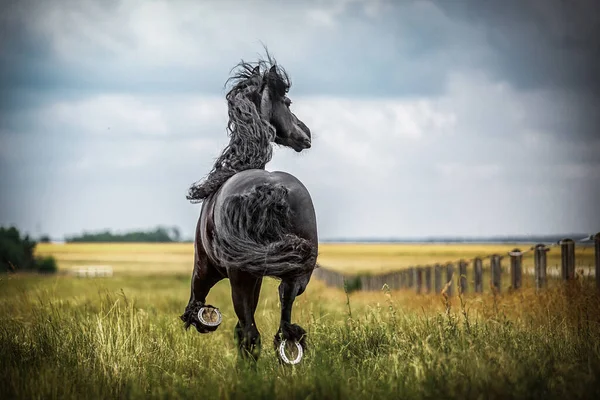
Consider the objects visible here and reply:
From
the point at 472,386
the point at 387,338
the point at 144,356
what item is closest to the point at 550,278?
the point at 387,338

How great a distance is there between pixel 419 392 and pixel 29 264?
6018 centimetres

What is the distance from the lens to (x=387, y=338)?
8.14m

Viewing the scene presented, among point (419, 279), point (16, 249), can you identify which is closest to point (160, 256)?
point (16, 249)

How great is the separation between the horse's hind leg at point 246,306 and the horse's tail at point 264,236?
26 centimetres

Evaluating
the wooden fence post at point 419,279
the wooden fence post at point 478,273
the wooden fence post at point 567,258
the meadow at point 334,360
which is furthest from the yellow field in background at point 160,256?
the meadow at point 334,360

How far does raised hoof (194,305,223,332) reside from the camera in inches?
305

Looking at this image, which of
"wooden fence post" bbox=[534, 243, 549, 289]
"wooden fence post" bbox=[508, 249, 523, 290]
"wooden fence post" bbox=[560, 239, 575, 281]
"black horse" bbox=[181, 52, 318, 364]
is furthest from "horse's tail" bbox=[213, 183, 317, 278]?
"wooden fence post" bbox=[508, 249, 523, 290]

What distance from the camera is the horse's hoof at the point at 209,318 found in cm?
773

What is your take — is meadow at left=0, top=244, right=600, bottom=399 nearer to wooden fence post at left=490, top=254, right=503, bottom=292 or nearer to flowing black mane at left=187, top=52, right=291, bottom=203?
flowing black mane at left=187, top=52, right=291, bottom=203

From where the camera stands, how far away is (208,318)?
25.5ft

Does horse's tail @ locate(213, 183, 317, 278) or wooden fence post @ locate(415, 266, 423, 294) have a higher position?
horse's tail @ locate(213, 183, 317, 278)

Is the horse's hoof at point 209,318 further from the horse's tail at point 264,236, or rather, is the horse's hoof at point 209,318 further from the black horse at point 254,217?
the horse's tail at point 264,236

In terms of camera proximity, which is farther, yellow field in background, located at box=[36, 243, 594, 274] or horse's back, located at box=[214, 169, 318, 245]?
yellow field in background, located at box=[36, 243, 594, 274]

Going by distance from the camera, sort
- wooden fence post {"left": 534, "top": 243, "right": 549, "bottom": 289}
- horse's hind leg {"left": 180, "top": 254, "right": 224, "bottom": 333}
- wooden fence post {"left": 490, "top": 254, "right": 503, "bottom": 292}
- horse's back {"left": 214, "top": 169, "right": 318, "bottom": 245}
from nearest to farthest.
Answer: horse's back {"left": 214, "top": 169, "right": 318, "bottom": 245} < horse's hind leg {"left": 180, "top": 254, "right": 224, "bottom": 333} < wooden fence post {"left": 534, "top": 243, "right": 549, "bottom": 289} < wooden fence post {"left": 490, "top": 254, "right": 503, "bottom": 292}
